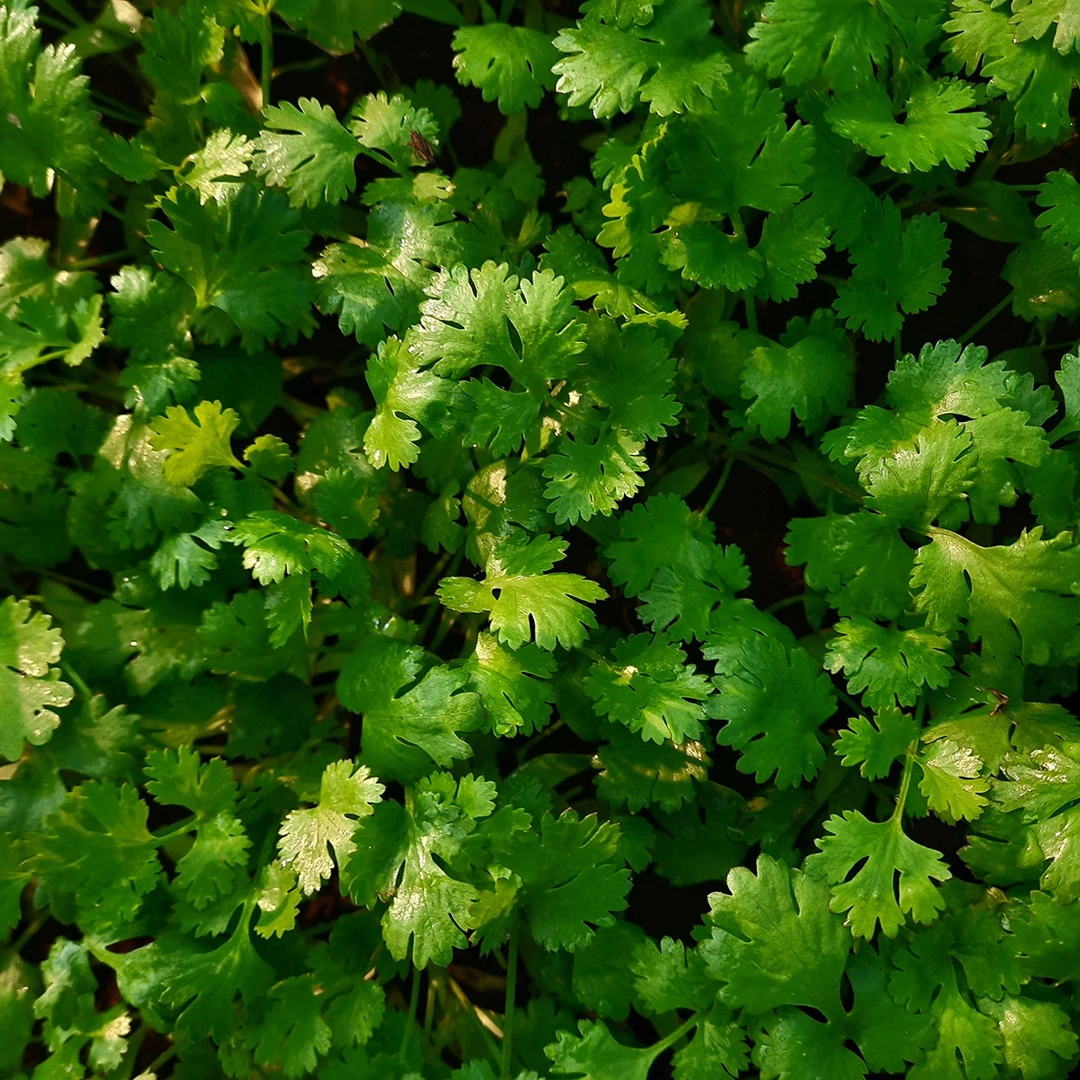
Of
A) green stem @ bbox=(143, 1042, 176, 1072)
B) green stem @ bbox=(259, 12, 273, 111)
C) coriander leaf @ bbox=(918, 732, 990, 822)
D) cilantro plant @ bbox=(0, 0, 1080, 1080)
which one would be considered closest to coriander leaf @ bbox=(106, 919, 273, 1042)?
cilantro plant @ bbox=(0, 0, 1080, 1080)

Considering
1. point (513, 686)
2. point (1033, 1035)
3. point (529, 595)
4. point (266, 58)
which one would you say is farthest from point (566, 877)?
point (266, 58)

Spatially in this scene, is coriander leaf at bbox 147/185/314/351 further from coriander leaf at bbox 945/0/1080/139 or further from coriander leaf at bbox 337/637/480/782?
coriander leaf at bbox 945/0/1080/139

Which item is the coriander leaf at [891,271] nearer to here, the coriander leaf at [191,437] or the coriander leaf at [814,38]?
the coriander leaf at [814,38]

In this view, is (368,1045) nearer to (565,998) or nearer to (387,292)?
(565,998)

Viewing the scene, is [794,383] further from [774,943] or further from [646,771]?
[774,943]

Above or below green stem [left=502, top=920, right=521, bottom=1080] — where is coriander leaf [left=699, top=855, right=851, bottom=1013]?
above

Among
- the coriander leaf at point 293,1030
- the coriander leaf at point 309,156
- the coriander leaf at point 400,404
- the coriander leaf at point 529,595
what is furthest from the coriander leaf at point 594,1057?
the coriander leaf at point 309,156
